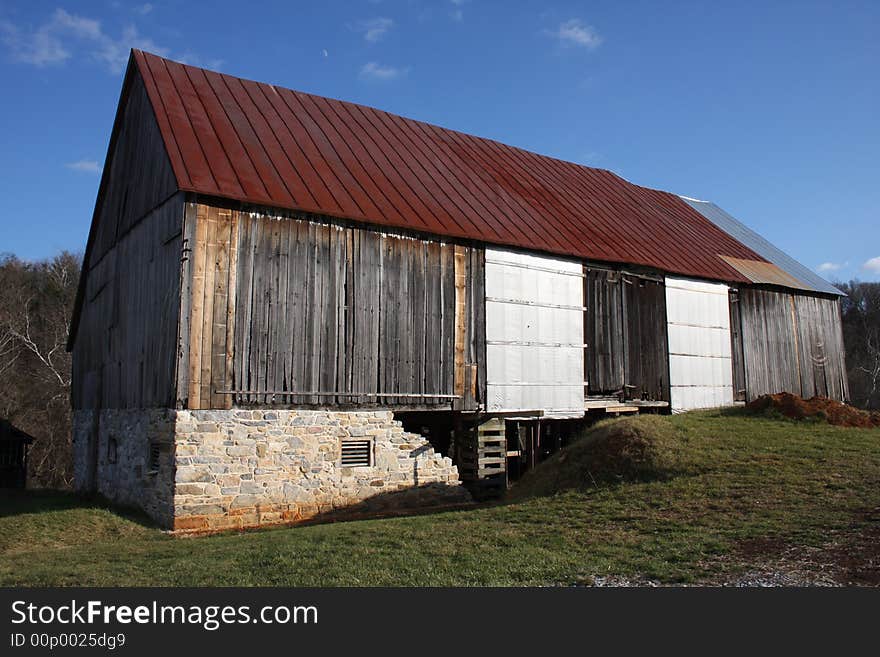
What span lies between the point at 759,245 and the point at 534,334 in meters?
15.4

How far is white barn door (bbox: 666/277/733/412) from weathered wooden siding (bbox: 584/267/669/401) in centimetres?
44

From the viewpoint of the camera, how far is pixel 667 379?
21.7 metres

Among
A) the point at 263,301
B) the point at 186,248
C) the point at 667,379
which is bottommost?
the point at 667,379

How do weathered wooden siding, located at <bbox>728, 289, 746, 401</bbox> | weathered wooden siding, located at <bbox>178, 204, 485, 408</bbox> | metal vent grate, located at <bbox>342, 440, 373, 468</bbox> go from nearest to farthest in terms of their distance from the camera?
weathered wooden siding, located at <bbox>178, 204, 485, 408</bbox>
metal vent grate, located at <bbox>342, 440, 373, 468</bbox>
weathered wooden siding, located at <bbox>728, 289, 746, 401</bbox>

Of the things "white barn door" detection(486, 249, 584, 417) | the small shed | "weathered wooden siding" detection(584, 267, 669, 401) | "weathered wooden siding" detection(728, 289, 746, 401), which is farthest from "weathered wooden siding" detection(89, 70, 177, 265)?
"weathered wooden siding" detection(728, 289, 746, 401)

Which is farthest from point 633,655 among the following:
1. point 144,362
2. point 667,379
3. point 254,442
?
point 667,379

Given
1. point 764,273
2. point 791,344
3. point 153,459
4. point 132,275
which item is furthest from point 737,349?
point 132,275

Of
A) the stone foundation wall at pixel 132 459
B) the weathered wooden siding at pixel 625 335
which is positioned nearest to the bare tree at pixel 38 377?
the stone foundation wall at pixel 132 459

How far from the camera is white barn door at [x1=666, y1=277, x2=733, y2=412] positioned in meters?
22.0

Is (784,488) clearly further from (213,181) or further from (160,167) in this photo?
(160,167)

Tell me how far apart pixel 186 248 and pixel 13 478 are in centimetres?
1758

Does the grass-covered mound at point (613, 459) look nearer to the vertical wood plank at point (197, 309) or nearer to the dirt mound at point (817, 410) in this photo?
the dirt mound at point (817, 410)

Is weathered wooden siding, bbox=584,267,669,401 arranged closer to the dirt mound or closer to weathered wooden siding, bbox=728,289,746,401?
weathered wooden siding, bbox=728,289,746,401

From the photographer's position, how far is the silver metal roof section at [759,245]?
2748 centimetres
